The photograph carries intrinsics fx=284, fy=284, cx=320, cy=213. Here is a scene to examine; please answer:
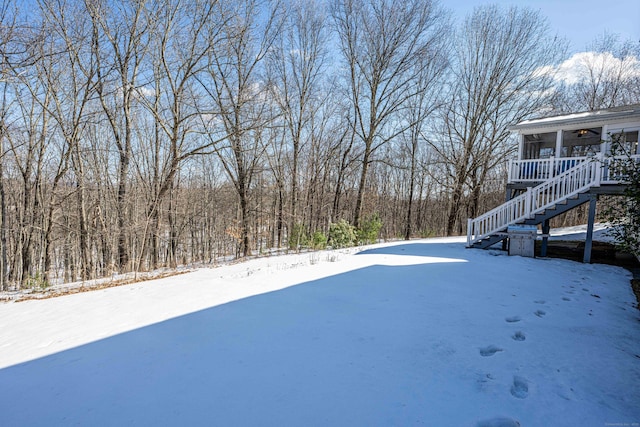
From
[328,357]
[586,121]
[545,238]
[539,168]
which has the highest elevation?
[586,121]

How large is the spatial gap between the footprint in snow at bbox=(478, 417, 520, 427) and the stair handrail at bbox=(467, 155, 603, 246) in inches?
283

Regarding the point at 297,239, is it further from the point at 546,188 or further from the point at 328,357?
the point at 328,357

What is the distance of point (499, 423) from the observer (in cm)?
168

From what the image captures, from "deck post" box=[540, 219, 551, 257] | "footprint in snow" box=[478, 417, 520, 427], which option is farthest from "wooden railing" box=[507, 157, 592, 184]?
"footprint in snow" box=[478, 417, 520, 427]

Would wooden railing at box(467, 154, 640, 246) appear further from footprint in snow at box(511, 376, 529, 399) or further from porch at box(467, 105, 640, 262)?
footprint in snow at box(511, 376, 529, 399)

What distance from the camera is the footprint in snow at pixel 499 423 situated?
1662mm

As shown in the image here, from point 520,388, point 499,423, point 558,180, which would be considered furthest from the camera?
point 558,180

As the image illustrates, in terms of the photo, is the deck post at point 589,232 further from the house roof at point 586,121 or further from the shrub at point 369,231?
the shrub at point 369,231

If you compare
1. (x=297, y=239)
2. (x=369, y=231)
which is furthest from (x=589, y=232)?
(x=297, y=239)

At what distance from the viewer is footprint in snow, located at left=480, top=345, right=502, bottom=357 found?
2492mm

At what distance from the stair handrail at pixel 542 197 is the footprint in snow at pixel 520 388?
6.65m

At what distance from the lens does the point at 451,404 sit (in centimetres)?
184

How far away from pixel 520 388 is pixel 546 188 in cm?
740

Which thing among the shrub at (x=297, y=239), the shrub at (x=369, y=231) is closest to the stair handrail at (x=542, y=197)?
the shrub at (x=369, y=231)
